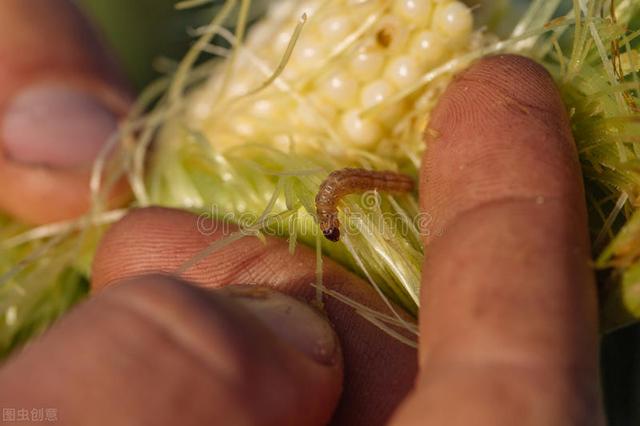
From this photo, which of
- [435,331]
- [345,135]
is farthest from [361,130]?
[435,331]

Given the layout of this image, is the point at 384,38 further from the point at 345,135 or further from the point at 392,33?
the point at 345,135

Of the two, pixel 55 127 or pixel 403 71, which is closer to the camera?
pixel 403 71

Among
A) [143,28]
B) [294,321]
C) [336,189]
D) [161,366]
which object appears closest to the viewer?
[161,366]

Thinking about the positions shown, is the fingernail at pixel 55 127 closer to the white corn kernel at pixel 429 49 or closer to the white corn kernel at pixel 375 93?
the white corn kernel at pixel 375 93

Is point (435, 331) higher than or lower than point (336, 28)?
lower

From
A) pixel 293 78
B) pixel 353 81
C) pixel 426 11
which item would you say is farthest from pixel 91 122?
pixel 426 11

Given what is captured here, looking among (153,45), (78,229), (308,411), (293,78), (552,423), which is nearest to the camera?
(552,423)

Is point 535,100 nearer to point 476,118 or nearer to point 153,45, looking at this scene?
point 476,118

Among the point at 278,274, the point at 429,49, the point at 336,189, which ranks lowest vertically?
the point at 278,274
